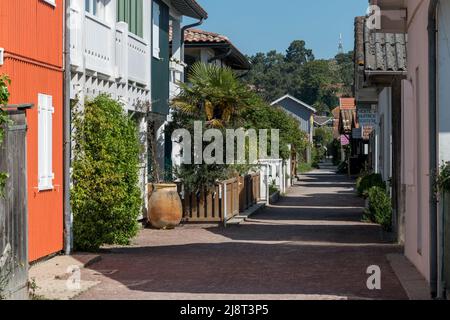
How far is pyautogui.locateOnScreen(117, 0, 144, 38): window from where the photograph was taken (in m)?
19.1

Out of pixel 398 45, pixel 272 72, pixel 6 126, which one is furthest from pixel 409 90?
pixel 272 72


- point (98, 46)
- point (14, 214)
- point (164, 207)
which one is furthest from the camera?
point (164, 207)

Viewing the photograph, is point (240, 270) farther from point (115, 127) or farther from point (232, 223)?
point (232, 223)

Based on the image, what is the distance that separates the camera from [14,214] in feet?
30.3

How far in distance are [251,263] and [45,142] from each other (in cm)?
360

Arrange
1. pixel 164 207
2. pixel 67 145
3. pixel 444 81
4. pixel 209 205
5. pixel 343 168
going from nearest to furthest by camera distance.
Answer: pixel 444 81, pixel 67 145, pixel 164 207, pixel 209 205, pixel 343 168

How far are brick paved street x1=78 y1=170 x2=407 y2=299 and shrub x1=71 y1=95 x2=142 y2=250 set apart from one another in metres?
0.49

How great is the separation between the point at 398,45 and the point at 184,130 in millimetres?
6567

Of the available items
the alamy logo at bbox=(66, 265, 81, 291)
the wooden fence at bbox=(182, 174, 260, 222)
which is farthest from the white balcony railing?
the alamy logo at bbox=(66, 265, 81, 291)

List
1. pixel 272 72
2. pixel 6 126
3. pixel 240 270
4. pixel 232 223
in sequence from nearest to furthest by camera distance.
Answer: pixel 6 126
pixel 240 270
pixel 232 223
pixel 272 72

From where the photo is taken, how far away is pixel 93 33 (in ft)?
53.8

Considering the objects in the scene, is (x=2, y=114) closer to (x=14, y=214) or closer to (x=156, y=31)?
(x=14, y=214)

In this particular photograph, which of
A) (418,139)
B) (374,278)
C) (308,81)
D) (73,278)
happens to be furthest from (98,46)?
(308,81)

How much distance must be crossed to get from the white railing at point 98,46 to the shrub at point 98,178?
938 mm
